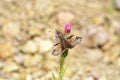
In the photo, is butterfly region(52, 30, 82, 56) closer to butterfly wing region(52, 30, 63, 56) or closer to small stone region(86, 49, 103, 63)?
butterfly wing region(52, 30, 63, 56)

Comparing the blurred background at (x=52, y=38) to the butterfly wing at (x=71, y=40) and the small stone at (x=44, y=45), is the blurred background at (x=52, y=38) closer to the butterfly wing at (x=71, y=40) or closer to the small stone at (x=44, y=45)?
the small stone at (x=44, y=45)

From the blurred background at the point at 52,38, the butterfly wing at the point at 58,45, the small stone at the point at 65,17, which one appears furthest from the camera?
the small stone at the point at 65,17

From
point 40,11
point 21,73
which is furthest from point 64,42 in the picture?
point 40,11

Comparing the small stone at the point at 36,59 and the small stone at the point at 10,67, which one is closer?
→ the small stone at the point at 10,67

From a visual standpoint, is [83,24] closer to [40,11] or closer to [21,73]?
[40,11]

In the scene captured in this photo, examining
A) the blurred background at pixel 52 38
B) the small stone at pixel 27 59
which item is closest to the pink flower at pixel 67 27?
the blurred background at pixel 52 38
